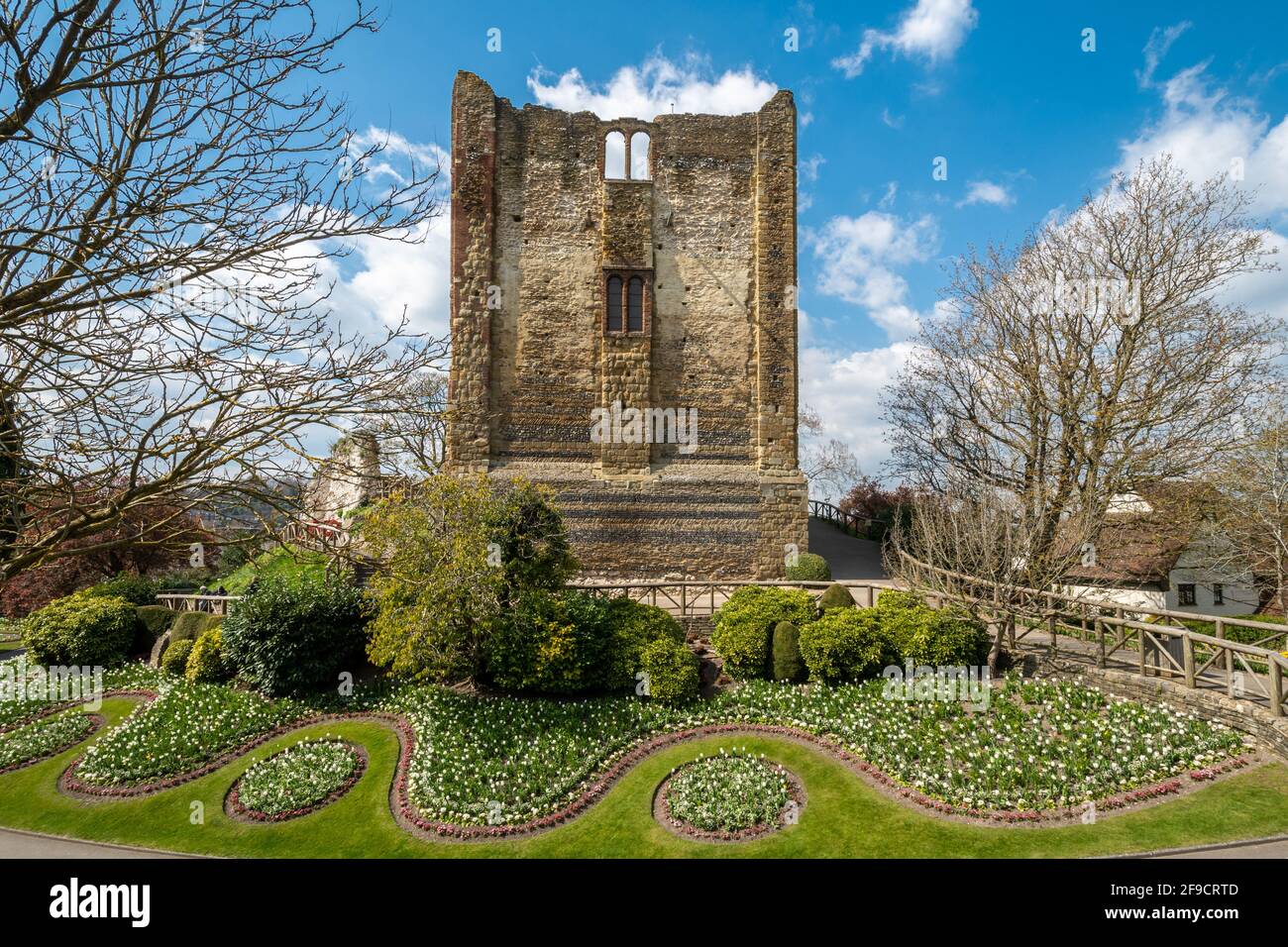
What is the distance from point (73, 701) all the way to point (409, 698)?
9.09 metres

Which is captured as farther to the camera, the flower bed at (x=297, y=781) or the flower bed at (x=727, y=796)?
the flower bed at (x=297, y=781)

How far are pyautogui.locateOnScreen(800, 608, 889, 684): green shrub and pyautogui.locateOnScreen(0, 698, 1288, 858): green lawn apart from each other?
1.84 metres

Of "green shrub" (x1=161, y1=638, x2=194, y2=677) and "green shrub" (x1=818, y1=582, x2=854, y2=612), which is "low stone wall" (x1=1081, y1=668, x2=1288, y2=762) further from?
"green shrub" (x1=161, y1=638, x2=194, y2=677)

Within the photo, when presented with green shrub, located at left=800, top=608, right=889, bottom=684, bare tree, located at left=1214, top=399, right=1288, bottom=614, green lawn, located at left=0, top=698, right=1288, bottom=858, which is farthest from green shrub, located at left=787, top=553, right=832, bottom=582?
bare tree, located at left=1214, top=399, right=1288, bottom=614

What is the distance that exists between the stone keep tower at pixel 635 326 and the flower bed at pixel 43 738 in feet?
32.1

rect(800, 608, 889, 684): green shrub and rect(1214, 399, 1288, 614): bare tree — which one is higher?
rect(1214, 399, 1288, 614): bare tree

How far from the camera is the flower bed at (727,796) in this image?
28.0ft

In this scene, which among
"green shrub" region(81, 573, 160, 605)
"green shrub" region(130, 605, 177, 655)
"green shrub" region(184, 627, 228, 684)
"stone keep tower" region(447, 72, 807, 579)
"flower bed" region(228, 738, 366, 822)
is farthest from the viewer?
"stone keep tower" region(447, 72, 807, 579)

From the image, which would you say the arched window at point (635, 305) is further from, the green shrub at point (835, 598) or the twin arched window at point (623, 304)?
the green shrub at point (835, 598)

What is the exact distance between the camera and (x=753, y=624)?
12.3 m

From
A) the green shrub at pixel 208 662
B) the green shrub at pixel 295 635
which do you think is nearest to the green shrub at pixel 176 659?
the green shrub at pixel 208 662

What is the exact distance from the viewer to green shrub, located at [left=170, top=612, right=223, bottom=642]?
1504 cm

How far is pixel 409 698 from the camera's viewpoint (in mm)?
12188
